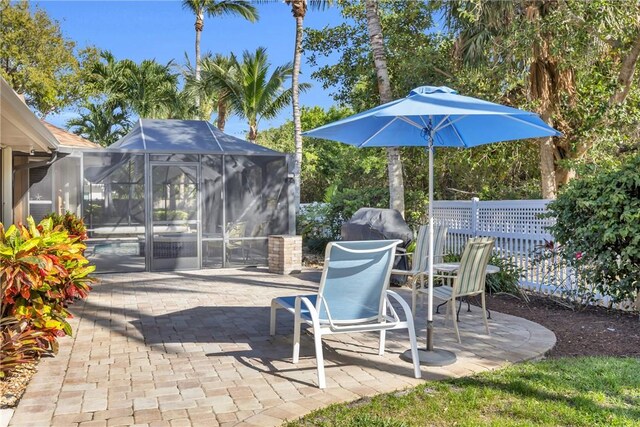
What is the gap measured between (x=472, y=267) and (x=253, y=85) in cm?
1604

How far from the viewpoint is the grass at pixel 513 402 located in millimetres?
3180

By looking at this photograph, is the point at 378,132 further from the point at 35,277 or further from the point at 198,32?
the point at 198,32

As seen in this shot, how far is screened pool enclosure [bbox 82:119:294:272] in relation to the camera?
991 cm

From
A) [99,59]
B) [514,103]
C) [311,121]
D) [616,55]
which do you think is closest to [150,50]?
[99,59]

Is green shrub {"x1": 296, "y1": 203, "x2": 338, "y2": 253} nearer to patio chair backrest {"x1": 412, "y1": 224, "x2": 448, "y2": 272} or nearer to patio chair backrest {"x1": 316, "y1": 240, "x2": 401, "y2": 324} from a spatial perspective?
patio chair backrest {"x1": 412, "y1": 224, "x2": 448, "y2": 272}

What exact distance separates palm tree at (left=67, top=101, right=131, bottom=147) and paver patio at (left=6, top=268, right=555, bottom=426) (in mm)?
20623

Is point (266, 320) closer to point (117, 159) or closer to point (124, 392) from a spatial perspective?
point (124, 392)

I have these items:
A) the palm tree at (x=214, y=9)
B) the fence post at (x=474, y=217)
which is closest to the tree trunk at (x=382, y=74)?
the fence post at (x=474, y=217)

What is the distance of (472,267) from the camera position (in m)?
5.12

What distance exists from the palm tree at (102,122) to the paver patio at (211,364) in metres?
20.6

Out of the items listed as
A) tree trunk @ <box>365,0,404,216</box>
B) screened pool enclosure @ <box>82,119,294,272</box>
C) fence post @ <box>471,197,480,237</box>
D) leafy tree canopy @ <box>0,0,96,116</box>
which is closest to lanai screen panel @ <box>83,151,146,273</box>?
screened pool enclosure @ <box>82,119,294,272</box>

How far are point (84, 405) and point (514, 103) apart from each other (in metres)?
10.5

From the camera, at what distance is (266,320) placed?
6.02 m

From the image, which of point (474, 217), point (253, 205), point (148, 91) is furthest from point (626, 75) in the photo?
point (148, 91)
